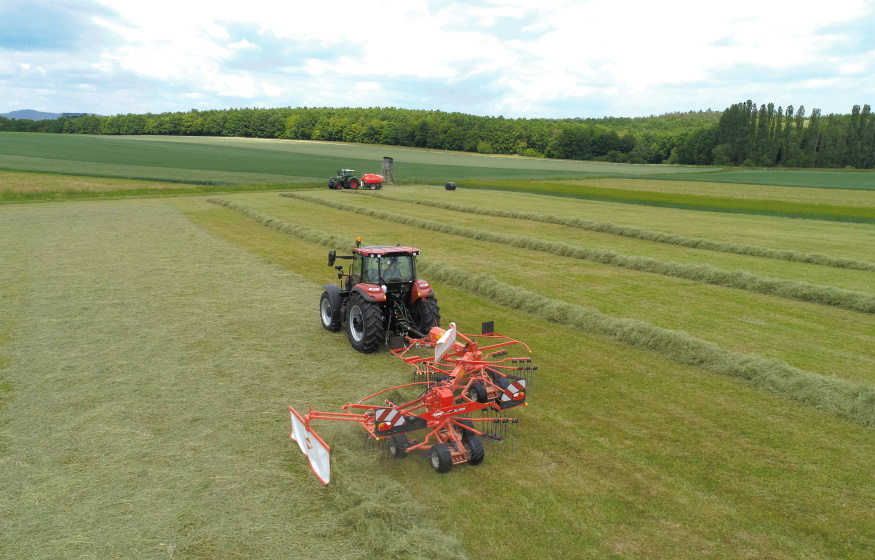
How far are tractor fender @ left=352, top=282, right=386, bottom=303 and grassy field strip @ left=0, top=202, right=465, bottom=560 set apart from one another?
1.15m

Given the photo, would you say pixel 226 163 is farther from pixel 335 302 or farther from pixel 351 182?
pixel 335 302

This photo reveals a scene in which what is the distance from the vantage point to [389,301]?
1101cm

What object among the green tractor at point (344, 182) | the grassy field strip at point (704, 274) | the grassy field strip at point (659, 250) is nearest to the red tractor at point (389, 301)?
the grassy field strip at point (659, 250)

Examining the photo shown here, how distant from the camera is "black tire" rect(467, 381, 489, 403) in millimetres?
8156

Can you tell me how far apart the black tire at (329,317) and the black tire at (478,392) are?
4269mm

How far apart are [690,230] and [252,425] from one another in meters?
24.3

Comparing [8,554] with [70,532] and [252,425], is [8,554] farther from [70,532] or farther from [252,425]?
[252,425]

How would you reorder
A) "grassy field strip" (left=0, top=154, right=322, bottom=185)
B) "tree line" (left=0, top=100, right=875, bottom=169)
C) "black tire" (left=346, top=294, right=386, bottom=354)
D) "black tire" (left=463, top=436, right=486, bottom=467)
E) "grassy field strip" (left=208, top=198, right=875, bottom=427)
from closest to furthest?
1. "black tire" (left=463, top=436, right=486, bottom=467)
2. "grassy field strip" (left=208, top=198, right=875, bottom=427)
3. "black tire" (left=346, top=294, right=386, bottom=354)
4. "grassy field strip" (left=0, top=154, right=322, bottom=185)
5. "tree line" (left=0, top=100, right=875, bottom=169)

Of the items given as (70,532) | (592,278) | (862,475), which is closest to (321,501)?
(70,532)

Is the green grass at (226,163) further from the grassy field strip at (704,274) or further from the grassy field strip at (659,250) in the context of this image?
the grassy field strip at (704,274)

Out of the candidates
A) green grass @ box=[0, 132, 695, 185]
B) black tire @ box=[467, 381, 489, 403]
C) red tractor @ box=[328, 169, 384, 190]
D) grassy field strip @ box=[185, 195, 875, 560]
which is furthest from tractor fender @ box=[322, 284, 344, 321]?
green grass @ box=[0, 132, 695, 185]

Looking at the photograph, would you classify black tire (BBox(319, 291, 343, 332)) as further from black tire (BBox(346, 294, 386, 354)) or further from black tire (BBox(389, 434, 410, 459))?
black tire (BBox(389, 434, 410, 459))

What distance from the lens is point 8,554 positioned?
523 centimetres

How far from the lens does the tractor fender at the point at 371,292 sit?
10470 mm
